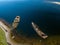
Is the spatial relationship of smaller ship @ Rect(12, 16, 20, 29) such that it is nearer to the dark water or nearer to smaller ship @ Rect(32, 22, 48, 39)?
the dark water

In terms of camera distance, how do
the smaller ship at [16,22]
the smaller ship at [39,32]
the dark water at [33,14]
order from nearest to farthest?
1. the smaller ship at [39,32]
2. the dark water at [33,14]
3. the smaller ship at [16,22]

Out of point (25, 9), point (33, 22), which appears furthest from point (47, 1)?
point (33, 22)

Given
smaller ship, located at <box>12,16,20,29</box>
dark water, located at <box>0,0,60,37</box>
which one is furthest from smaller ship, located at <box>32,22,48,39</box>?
smaller ship, located at <box>12,16,20,29</box>

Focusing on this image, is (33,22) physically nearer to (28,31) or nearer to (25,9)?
(28,31)

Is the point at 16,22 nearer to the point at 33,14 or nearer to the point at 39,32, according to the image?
the point at 33,14

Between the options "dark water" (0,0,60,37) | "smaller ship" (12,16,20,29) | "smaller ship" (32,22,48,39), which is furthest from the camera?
"smaller ship" (12,16,20,29)

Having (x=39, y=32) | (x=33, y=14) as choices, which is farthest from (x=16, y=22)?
(x=39, y=32)

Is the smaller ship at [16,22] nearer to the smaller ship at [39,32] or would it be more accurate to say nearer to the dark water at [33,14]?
the dark water at [33,14]

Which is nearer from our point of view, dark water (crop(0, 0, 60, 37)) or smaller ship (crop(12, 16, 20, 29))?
dark water (crop(0, 0, 60, 37))

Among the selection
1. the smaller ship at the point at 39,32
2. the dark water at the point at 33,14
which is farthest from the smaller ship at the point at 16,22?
the smaller ship at the point at 39,32
